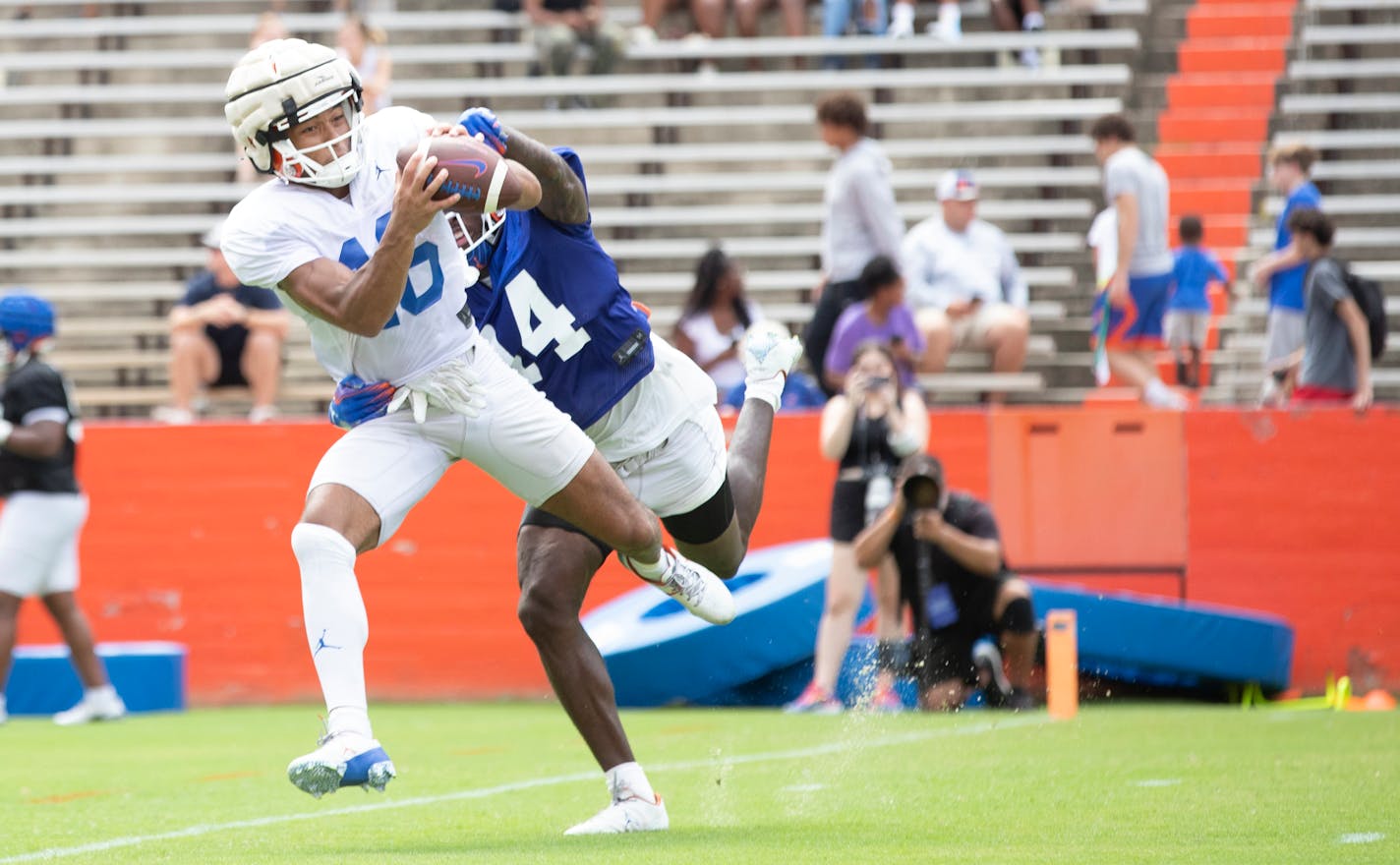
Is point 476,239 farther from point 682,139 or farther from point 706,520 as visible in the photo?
point 682,139

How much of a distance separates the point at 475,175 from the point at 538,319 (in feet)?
2.80

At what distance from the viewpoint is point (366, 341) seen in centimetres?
522

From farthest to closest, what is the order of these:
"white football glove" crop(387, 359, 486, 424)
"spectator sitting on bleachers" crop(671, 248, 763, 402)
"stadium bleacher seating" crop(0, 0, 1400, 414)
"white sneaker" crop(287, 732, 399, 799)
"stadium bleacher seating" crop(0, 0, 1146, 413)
Result: 1. "stadium bleacher seating" crop(0, 0, 1146, 413)
2. "stadium bleacher seating" crop(0, 0, 1400, 414)
3. "spectator sitting on bleachers" crop(671, 248, 763, 402)
4. "white football glove" crop(387, 359, 486, 424)
5. "white sneaker" crop(287, 732, 399, 799)

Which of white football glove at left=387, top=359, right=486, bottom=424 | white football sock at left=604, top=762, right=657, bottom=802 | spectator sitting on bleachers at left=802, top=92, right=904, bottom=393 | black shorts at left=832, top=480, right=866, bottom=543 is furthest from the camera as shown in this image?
spectator sitting on bleachers at left=802, top=92, right=904, bottom=393

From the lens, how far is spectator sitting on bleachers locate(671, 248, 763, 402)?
1159 cm

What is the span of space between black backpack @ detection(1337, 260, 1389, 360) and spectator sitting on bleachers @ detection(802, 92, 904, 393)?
7.79 feet

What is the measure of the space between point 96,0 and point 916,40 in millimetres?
6352

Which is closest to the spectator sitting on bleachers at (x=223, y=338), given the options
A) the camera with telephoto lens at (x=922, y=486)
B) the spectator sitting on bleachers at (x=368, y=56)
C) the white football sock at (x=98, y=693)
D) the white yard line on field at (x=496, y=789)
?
the spectator sitting on bleachers at (x=368, y=56)

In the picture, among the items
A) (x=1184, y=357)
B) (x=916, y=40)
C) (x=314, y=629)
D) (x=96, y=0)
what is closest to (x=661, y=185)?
(x=916, y=40)

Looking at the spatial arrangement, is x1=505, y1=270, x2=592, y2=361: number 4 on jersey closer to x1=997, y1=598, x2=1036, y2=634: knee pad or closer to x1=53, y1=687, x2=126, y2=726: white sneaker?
x1=997, y1=598, x2=1036, y2=634: knee pad

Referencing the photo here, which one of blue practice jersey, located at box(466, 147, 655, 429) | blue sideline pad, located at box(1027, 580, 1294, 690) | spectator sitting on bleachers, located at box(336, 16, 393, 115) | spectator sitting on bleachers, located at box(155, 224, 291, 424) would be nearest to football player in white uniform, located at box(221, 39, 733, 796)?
blue practice jersey, located at box(466, 147, 655, 429)

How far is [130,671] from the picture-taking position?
36.0ft

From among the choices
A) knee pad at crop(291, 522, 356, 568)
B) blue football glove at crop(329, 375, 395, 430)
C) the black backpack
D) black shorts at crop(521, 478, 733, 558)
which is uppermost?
blue football glove at crop(329, 375, 395, 430)

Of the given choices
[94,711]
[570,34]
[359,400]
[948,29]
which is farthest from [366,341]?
[948,29]
